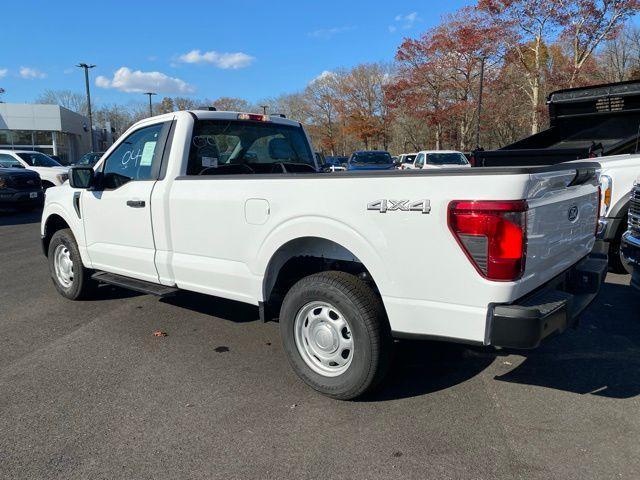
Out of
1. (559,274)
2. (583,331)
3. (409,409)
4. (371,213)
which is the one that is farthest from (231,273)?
(583,331)

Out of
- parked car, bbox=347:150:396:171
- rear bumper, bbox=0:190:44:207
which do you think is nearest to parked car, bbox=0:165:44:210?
rear bumper, bbox=0:190:44:207

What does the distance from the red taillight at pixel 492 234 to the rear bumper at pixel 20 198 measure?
50.4 ft

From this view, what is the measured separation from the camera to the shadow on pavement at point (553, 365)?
3.58 m

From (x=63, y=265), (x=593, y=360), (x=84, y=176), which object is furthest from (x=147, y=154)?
(x=593, y=360)

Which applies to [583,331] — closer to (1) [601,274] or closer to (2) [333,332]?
(1) [601,274]

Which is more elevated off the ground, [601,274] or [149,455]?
[601,274]

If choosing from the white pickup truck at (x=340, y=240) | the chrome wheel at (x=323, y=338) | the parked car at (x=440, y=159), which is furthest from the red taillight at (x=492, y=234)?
the parked car at (x=440, y=159)

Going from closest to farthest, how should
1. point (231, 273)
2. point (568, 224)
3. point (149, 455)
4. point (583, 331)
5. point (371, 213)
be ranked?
point (149, 455) < point (371, 213) < point (568, 224) < point (231, 273) < point (583, 331)

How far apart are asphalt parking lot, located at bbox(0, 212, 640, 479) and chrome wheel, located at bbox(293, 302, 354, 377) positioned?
0.24 metres

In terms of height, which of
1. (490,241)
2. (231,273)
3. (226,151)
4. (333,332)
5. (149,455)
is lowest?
(149,455)

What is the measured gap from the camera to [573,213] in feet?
11.0

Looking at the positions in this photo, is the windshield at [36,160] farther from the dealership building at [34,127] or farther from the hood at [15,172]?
the dealership building at [34,127]

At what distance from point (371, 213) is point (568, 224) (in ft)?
4.37

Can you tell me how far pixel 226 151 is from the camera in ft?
16.0
